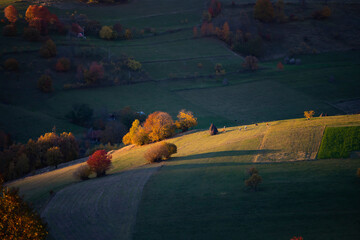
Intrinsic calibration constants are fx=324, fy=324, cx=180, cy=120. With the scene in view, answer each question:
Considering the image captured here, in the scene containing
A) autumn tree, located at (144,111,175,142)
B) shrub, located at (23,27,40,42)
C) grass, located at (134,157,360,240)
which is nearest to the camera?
grass, located at (134,157,360,240)

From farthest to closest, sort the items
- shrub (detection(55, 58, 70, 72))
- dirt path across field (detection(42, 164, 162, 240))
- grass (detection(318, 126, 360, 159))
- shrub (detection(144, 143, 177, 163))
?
shrub (detection(55, 58, 70, 72)), shrub (detection(144, 143, 177, 163)), grass (detection(318, 126, 360, 159)), dirt path across field (detection(42, 164, 162, 240))

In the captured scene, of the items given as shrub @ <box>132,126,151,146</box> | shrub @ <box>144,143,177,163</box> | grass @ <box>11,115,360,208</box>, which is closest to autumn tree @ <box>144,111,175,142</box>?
shrub @ <box>132,126,151,146</box>

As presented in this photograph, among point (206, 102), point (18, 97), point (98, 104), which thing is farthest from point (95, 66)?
point (206, 102)

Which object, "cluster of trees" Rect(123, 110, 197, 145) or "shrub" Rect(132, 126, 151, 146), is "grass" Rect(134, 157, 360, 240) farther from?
"cluster of trees" Rect(123, 110, 197, 145)

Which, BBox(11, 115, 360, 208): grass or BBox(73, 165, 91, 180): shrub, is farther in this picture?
BBox(73, 165, 91, 180): shrub

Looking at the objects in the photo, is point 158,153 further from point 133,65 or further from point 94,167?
point 133,65

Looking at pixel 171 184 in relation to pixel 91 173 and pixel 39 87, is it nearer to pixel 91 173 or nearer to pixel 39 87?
pixel 91 173
